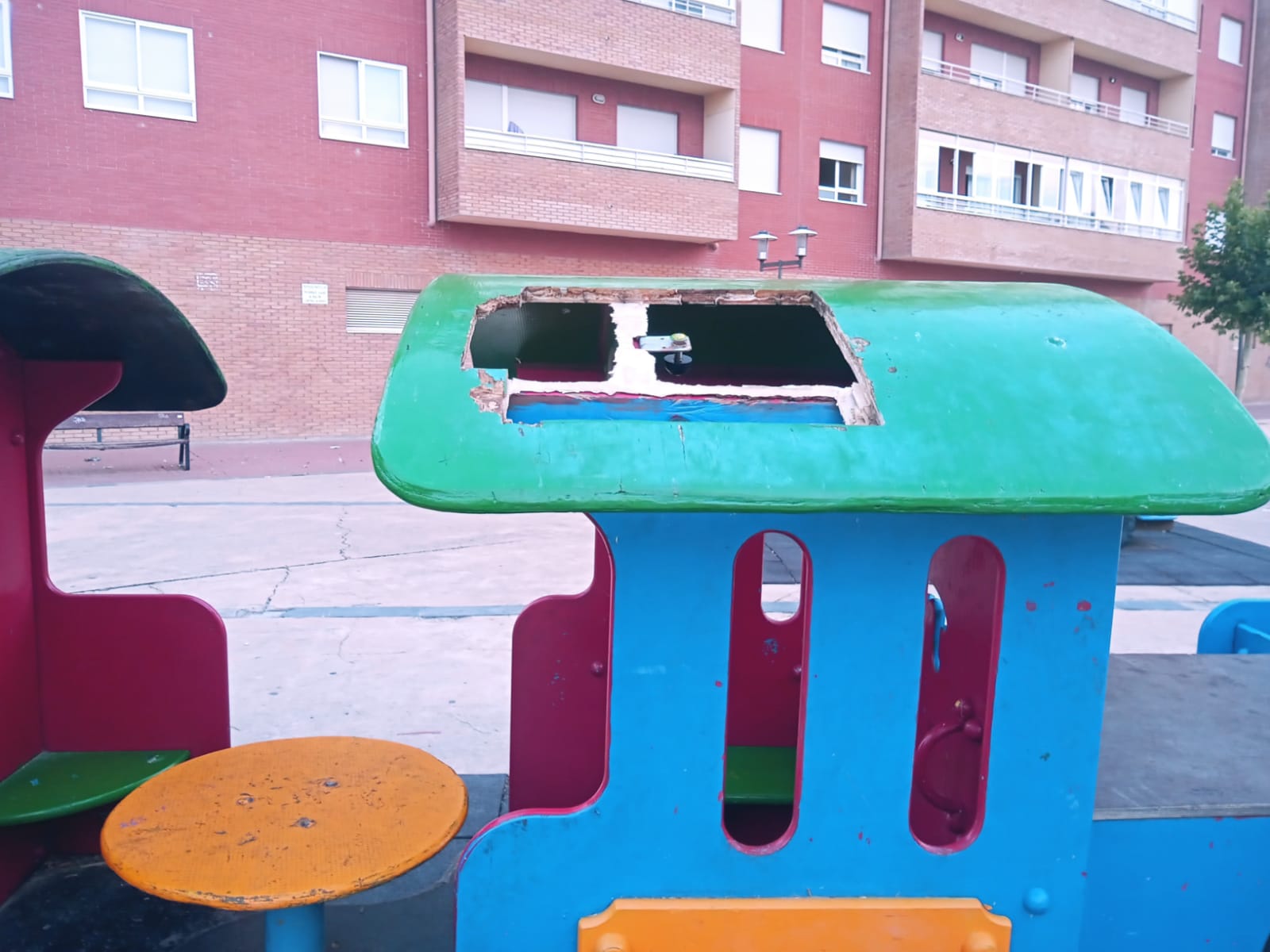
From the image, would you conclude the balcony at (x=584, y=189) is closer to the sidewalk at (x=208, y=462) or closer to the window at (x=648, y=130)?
the window at (x=648, y=130)

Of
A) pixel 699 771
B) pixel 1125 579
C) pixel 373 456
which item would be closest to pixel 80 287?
pixel 373 456

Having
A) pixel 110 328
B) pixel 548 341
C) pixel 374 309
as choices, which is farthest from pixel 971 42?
pixel 110 328

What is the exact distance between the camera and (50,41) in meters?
13.6

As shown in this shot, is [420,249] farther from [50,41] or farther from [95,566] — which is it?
[95,566]

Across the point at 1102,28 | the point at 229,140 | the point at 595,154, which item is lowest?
the point at 229,140

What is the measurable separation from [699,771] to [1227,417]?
1.17m

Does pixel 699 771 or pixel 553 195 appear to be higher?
pixel 553 195

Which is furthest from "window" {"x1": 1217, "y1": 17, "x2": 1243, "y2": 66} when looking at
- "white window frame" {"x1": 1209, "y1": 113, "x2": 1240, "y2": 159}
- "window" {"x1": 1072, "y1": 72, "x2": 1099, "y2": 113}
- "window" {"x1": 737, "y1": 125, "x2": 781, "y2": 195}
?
"window" {"x1": 737, "y1": 125, "x2": 781, "y2": 195}

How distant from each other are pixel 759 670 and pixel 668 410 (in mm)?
1602

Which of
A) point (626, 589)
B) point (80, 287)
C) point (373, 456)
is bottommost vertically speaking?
point (626, 589)

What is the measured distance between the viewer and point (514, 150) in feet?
52.5

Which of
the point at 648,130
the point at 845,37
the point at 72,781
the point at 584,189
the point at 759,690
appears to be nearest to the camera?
the point at 72,781

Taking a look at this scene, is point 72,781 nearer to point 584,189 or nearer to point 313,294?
point 313,294

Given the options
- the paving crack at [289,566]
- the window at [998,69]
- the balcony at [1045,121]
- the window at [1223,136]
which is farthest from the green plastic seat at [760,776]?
the window at [1223,136]
